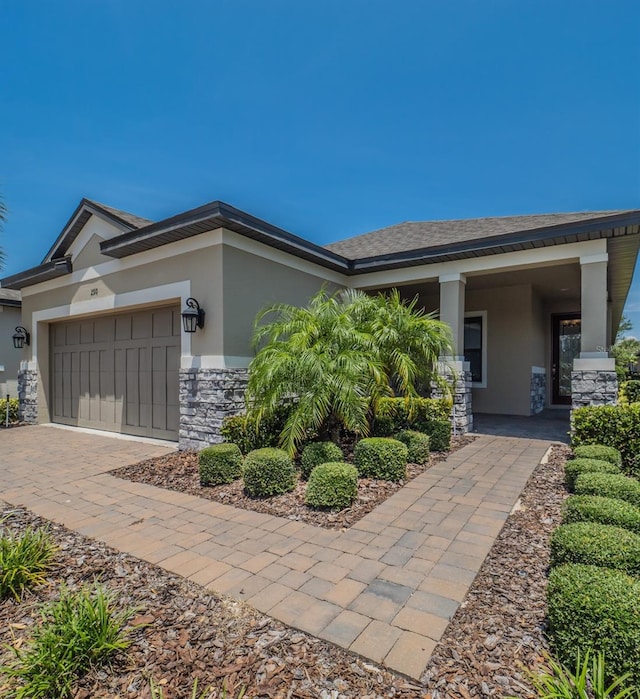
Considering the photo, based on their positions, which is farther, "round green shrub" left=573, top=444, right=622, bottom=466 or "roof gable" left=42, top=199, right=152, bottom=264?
"roof gable" left=42, top=199, right=152, bottom=264

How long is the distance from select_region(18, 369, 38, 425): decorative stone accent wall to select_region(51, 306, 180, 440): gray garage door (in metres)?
0.46

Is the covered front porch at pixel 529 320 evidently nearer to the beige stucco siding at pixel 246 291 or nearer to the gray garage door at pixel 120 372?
the beige stucco siding at pixel 246 291

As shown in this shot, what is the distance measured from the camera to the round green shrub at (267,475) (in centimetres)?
433

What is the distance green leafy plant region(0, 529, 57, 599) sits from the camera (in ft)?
8.43

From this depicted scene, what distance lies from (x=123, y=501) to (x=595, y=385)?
23.1ft

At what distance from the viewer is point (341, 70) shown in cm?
799

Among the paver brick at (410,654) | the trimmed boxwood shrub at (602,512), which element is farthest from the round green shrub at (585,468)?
the paver brick at (410,654)

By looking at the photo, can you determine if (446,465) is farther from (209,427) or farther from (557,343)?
(557,343)

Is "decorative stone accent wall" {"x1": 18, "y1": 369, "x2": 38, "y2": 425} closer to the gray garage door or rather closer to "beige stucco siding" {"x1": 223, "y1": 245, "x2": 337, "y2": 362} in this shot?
the gray garage door

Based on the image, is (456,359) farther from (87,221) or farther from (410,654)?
(87,221)

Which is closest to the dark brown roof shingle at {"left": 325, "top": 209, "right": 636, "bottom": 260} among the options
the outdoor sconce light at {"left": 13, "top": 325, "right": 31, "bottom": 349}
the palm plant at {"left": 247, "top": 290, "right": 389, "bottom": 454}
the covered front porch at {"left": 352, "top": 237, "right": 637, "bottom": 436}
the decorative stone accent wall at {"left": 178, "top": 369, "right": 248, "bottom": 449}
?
the covered front porch at {"left": 352, "top": 237, "right": 637, "bottom": 436}

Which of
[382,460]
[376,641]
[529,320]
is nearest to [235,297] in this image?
[382,460]

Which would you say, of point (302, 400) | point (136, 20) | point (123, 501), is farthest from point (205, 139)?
point (123, 501)

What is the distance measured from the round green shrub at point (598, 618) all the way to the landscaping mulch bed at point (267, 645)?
193mm
